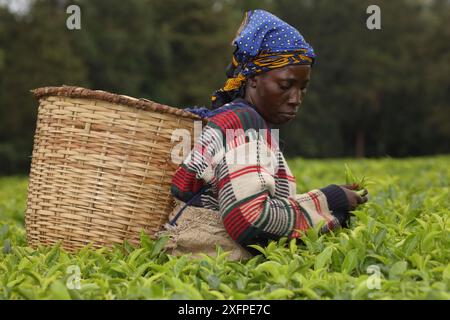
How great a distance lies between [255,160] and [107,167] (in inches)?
30.1

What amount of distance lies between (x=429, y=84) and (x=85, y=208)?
31893 mm

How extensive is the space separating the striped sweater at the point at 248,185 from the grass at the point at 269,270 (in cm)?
9

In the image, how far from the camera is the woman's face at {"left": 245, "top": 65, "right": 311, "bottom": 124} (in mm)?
3090

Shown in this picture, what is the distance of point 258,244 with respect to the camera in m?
3.00

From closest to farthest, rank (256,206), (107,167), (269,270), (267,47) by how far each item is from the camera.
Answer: (269,270) → (256,206) → (267,47) → (107,167)

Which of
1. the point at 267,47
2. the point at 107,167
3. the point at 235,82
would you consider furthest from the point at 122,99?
the point at 267,47

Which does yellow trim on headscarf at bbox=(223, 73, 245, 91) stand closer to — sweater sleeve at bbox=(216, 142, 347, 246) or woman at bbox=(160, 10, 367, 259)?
woman at bbox=(160, 10, 367, 259)

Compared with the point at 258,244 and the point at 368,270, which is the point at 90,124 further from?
the point at 368,270

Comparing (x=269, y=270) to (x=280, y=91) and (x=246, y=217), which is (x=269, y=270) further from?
(x=280, y=91)

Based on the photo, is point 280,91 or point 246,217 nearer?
point 246,217

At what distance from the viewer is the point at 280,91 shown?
310 cm

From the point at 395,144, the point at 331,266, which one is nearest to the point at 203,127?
the point at 331,266

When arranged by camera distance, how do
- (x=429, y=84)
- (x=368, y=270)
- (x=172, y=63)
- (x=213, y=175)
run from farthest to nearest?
(x=429, y=84) → (x=172, y=63) → (x=213, y=175) → (x=368, y=270)

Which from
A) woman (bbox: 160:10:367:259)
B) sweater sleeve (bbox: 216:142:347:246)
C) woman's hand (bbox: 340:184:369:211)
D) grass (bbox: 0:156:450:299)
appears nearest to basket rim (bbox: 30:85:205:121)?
woman (bbox: 160:10:367:259)
